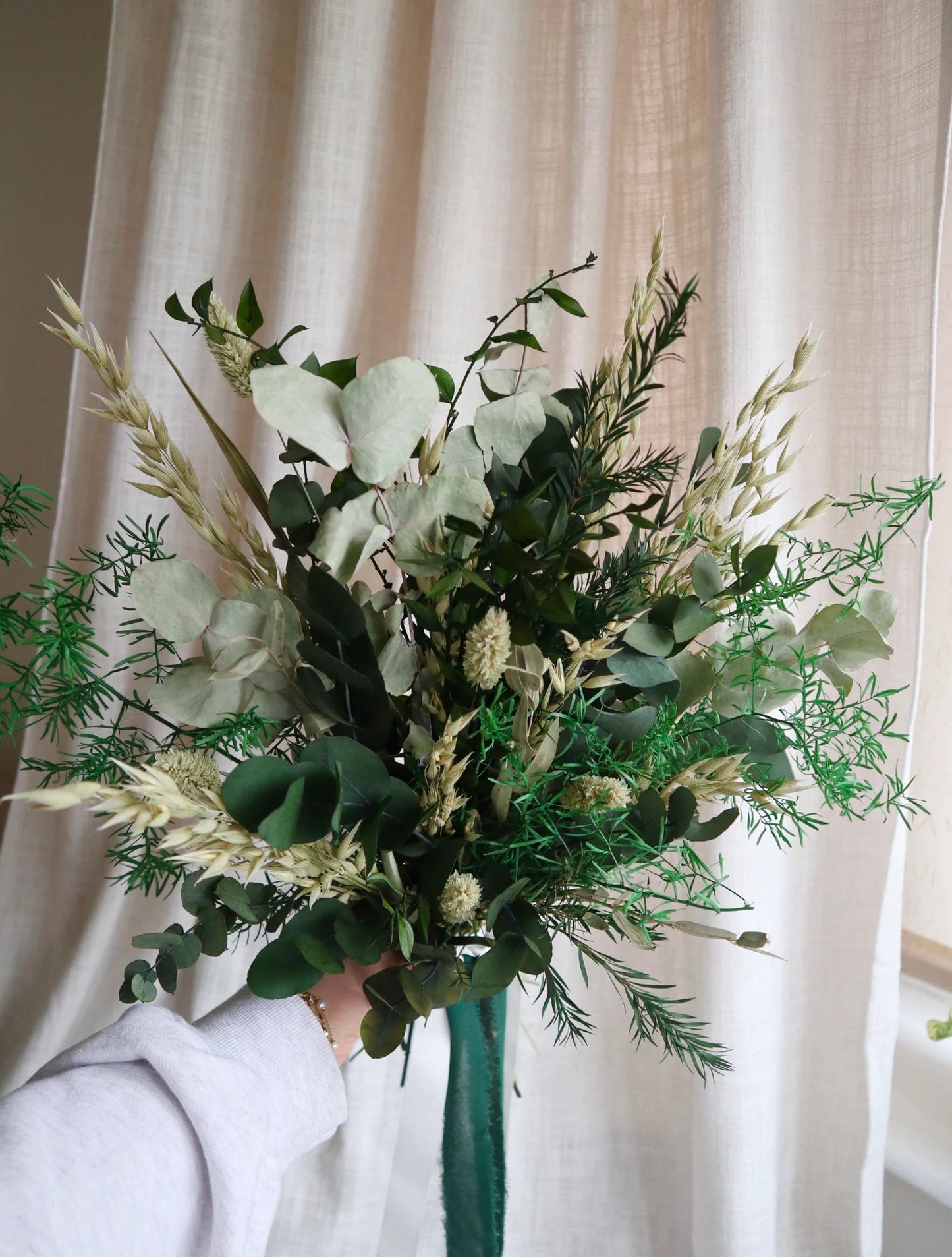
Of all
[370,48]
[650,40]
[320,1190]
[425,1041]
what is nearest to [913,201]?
[650,40]

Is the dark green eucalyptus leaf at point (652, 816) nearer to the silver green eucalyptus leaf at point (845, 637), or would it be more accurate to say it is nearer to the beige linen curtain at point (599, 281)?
the silver green eucalyptus leaf at point (845, 637)

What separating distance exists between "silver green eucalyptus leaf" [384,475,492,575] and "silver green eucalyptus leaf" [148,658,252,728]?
→ 0.10 metres

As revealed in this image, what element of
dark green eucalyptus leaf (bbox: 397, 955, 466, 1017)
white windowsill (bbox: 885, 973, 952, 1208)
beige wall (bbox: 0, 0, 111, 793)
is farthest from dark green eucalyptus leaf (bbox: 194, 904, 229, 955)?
beige wall (bbox: 0, 0, 111, 793)

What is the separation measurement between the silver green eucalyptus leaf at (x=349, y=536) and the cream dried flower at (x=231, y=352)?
0.08 metres

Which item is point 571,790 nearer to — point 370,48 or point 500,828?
point 500,828

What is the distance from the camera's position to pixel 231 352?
408mm

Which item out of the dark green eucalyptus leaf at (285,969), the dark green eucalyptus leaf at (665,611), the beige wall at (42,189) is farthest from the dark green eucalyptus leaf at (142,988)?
the beige wall at (42,189)

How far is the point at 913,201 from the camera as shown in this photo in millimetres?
770

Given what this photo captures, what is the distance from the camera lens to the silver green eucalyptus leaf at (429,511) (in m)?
0.38

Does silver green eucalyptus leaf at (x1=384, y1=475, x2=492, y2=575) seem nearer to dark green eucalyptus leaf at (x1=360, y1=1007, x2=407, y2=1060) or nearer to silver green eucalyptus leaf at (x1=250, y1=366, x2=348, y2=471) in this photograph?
silver green eucalyptus leaf at (x1=250, y1=366, x2=348, y2=471)

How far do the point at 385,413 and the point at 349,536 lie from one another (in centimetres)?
5

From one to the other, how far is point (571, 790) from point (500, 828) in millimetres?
54

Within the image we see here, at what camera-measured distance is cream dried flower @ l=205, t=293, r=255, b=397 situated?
40cm

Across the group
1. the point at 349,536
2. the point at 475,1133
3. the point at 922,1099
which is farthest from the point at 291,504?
the point at 922,1099
